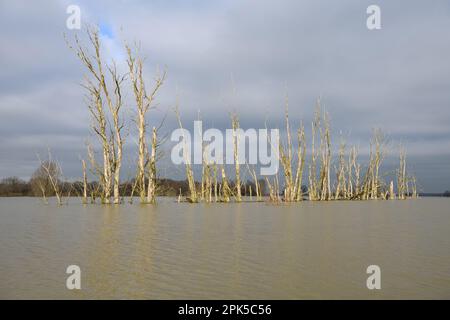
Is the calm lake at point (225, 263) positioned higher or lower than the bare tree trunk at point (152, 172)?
lower

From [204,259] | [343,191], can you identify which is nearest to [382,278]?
[204,259]

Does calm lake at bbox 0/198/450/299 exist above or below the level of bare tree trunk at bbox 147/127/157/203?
below

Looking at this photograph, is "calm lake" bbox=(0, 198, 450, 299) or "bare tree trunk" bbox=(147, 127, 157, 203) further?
"bare tree trunk" bbox=(147, 127, 157, 203)

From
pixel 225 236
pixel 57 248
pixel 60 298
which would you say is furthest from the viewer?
pixel 225 236

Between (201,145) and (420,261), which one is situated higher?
(201,145)

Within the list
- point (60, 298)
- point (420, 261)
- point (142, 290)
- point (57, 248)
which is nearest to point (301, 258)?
point (420, 261)

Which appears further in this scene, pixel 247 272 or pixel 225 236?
pixel 225 236

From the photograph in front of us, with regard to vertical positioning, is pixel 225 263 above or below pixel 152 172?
below

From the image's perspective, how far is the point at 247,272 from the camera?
176 inches

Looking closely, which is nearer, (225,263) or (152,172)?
(225,263)

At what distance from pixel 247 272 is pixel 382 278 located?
55.8 inches

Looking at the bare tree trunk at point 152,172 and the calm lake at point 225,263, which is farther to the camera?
the bare tree trunk at point 152,172
